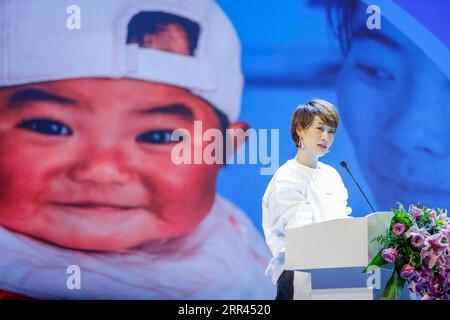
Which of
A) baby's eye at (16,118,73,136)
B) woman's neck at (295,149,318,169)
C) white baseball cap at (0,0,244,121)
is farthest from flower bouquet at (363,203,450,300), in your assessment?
baby's eye at (16,118,73,136)

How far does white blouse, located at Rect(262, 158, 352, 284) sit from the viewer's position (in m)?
4.03

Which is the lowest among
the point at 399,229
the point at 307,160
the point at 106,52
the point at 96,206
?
the point at 399,229

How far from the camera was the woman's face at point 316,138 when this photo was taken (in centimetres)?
423

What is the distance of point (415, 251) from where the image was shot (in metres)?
3.82

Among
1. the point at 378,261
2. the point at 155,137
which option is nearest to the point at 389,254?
the point at 378,261

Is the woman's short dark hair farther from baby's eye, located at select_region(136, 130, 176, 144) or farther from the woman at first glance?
baby's eye, located at select_region(136, 130, 176, 144)

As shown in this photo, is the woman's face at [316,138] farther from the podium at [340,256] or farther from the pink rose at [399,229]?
the pink rose at [399,229]

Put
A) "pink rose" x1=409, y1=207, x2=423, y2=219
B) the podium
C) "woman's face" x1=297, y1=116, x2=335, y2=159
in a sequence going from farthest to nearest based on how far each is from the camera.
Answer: "woman's face" x1=297, y1=116, x2=335, y2=159, "pink rose" x1=409, y1=207, x2=423, y2=219, the podium

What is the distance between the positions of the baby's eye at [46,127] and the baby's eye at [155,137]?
472 millimetres

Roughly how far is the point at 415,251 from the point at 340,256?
0.38 meters

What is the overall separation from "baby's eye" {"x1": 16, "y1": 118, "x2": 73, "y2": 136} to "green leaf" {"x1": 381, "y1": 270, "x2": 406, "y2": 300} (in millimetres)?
2546

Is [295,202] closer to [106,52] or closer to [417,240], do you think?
[417,240]

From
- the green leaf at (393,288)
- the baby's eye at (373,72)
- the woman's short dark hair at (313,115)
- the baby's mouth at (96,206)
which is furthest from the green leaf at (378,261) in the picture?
the baby's mouth at (96,206)
